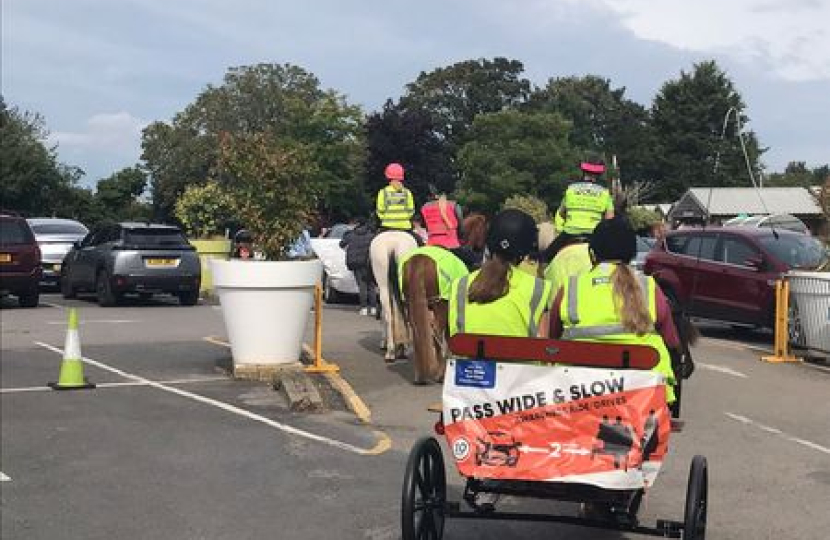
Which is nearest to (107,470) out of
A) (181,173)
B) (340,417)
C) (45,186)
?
(340,417)

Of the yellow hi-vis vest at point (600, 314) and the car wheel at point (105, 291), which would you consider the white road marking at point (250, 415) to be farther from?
the car wheel at point (105, 291)

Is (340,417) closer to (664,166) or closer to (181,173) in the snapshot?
(181,173)

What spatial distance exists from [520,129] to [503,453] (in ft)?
236

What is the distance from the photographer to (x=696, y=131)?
10338 centimetres

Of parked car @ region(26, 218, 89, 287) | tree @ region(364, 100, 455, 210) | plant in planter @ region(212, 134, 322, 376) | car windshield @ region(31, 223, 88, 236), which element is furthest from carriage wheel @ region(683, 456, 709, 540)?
tree @ region(364, 100, 455, 210)

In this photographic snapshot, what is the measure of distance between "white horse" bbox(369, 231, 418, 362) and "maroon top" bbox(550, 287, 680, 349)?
5864mm

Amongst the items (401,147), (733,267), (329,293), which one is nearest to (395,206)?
(733,267)

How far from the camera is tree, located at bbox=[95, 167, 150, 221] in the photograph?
71.2 m

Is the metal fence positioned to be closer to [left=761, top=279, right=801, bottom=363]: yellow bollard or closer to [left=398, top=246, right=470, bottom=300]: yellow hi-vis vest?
[left=761, top=279, right=801, bottom=363]: yellow bollard

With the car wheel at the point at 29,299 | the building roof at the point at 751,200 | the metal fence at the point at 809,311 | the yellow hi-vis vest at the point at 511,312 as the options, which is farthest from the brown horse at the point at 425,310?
the building roof at the point at 751,200

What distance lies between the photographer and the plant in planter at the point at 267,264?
35.6ft

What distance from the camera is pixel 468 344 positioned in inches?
199

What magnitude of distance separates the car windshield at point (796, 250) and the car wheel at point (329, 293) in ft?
29.0

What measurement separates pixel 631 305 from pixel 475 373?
33.1 inches
